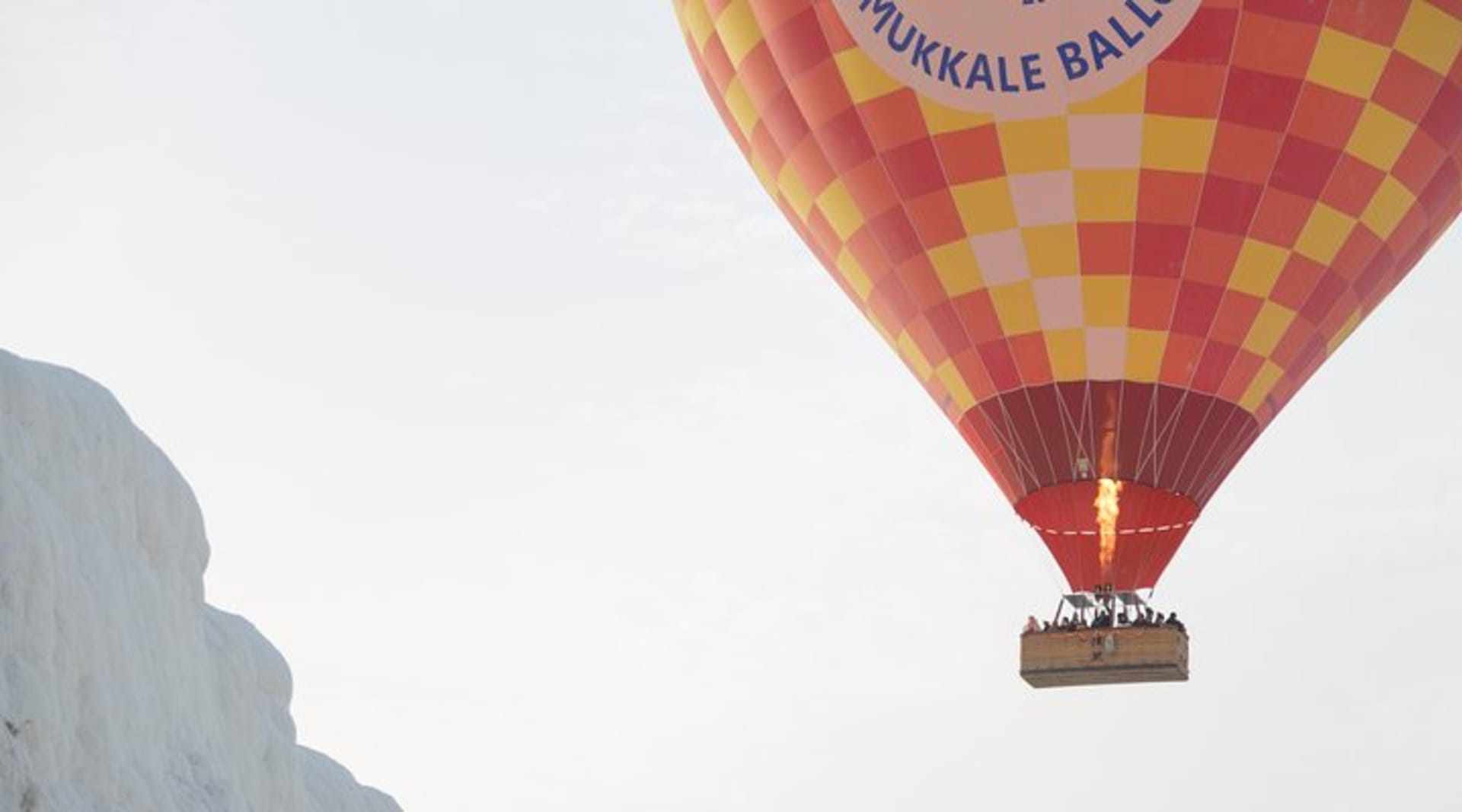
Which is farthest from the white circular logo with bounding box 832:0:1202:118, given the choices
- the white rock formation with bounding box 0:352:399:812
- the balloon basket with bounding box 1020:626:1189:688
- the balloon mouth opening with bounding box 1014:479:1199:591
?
the white rock formation with bounding box 0:352:399:812

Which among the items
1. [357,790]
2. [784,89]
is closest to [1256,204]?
[784,89]

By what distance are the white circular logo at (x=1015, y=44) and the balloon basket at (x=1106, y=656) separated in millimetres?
6500

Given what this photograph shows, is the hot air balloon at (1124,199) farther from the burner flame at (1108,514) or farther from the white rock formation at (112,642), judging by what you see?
the white rock formation at (112,642)

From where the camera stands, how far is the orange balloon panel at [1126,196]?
44.9 m

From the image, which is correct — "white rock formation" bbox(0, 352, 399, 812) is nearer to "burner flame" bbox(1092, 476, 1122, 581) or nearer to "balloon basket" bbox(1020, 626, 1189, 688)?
"balloon basket" bbox(1020, 626, 1189, 688)

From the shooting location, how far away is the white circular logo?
4481cm

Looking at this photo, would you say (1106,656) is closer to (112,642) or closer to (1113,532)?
(1113,532)

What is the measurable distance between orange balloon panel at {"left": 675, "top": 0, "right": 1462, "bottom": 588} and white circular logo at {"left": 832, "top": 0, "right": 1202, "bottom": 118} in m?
0.03

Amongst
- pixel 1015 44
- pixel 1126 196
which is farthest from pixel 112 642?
pixel 1126 196

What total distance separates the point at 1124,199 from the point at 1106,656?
18.7ft

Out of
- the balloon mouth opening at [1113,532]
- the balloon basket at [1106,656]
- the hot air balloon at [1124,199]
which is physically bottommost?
the balloon basket at [1106,656]

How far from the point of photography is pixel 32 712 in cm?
5122

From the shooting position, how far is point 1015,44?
148ft

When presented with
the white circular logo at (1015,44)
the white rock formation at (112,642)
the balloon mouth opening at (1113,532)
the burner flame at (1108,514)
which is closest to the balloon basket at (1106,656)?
the balloon mouth opening at (1113,532)
